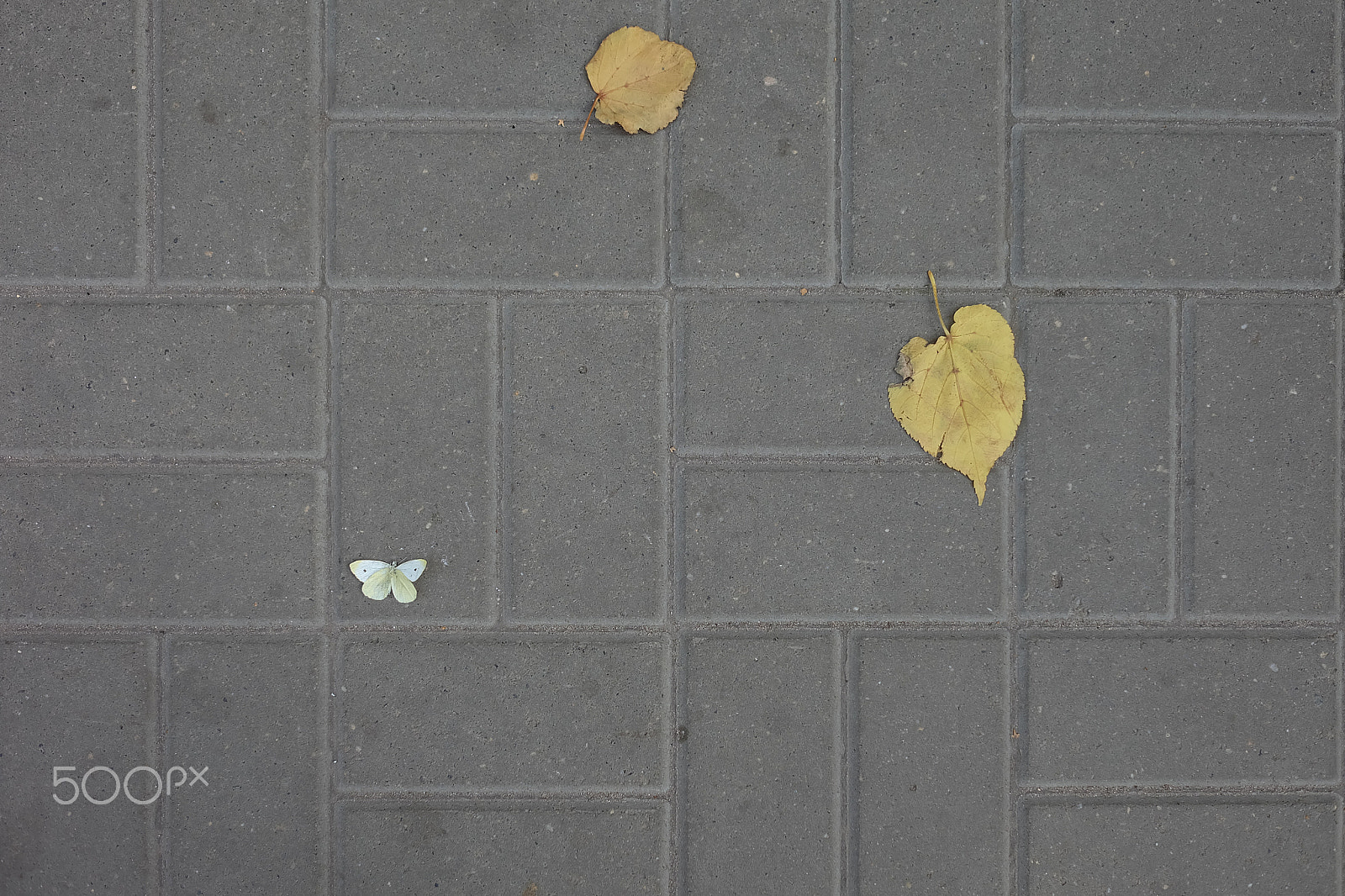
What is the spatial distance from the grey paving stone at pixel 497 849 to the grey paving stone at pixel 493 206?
1.15 m

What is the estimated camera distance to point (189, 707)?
1.63 m

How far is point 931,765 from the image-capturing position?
1627 millimetres

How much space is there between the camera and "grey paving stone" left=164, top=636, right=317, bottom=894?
163 centimetres

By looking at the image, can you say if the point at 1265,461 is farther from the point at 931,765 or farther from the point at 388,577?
the point at 388,577

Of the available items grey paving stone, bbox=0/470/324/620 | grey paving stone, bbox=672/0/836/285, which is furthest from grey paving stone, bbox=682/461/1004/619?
grey paving stone, bbox=0/470/324/620

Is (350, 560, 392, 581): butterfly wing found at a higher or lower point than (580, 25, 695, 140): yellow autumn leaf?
lower

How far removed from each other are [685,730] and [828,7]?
1580 mm

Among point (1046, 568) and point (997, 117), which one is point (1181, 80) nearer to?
point (997, 117)

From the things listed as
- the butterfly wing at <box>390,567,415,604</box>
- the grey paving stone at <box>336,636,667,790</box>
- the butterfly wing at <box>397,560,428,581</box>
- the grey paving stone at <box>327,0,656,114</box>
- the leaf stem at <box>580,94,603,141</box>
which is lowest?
the grey paving stone at <box>336,636,667,790</box>

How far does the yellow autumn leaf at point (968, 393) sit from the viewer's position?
1572 mm

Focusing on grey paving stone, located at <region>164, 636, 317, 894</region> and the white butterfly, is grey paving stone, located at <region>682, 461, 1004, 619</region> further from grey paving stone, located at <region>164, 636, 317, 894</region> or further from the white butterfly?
grey paving stone, located at <region>164, 636, 317, 894</region>

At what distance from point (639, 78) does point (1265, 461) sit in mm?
1565

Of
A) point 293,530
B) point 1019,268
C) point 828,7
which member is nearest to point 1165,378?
point 1019,268

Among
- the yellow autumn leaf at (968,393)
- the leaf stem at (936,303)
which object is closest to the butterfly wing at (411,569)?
the yellow autumn leaf at (968,393)
